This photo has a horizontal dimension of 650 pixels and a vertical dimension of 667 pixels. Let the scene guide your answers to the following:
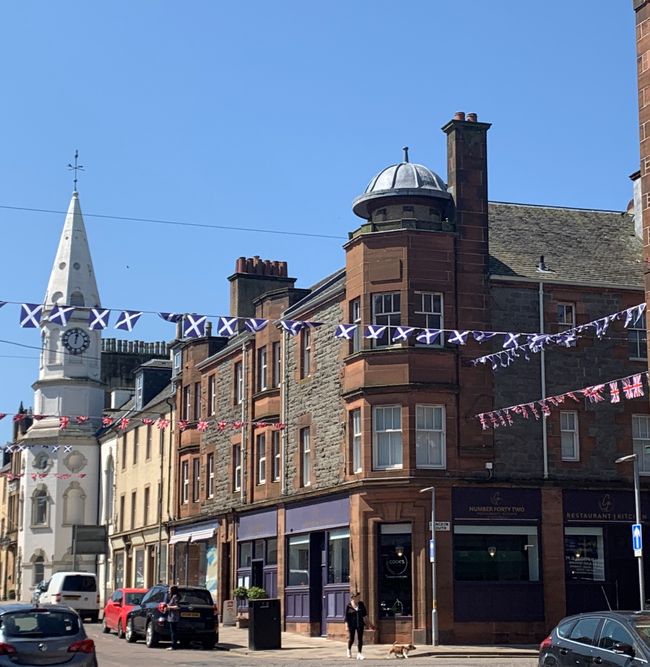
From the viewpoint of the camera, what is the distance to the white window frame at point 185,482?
51.8 m

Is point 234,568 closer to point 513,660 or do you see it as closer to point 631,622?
point 513,660

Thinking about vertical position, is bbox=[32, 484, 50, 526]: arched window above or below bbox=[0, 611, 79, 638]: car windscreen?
above

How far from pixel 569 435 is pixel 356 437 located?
247 inches

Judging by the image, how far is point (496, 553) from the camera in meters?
33.7

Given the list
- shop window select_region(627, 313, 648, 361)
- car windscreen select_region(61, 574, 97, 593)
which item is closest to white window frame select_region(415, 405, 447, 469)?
shop window select_region(627, 313, 648, 361)

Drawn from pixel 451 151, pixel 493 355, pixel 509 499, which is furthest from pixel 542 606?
pixel 451 151

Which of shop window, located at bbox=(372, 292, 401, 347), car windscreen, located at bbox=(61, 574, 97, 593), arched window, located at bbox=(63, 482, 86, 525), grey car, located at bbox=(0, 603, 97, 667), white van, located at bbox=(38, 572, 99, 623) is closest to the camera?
grey car, located at bbox=(0, 603, 97, 667)

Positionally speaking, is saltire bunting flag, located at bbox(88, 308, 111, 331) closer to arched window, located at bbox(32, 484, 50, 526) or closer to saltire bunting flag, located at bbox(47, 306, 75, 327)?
saltire bunting flag, located at bbox(47, 306, 75, 327)

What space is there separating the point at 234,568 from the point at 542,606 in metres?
14.8

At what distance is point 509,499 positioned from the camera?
33.8 meters

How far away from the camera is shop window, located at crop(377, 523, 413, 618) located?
32969mm

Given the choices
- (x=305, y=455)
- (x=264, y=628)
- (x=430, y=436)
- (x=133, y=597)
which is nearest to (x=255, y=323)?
(x=430, y=436)

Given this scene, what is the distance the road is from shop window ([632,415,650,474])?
31.7 feet

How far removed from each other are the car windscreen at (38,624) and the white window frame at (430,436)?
664 inches
